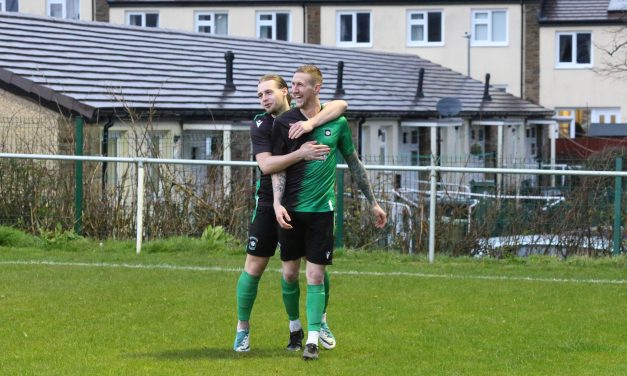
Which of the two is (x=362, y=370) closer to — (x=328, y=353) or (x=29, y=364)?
(x=328, y=353)

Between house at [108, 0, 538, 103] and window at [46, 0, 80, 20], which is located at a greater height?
window at [46, 0, 80, 20]

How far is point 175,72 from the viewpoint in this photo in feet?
98.5

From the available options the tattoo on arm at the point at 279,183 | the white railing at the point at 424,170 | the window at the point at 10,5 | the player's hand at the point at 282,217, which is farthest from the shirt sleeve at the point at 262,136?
the window at the point at 10,5

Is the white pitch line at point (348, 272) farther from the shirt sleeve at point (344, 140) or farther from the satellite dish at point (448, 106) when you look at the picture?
the satellite dish at point (448, 106)

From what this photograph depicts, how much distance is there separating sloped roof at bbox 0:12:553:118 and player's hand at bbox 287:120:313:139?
47.2 feet

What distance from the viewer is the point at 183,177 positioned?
19.2m

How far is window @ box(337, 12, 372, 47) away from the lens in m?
54.1

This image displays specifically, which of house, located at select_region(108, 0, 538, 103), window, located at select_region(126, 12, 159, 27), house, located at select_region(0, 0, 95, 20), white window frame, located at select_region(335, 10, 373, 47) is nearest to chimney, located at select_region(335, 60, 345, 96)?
house, located at select_region(108, 0, 538, 103)

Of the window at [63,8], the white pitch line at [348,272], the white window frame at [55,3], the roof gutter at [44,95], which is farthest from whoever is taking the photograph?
the white window frame at [55,3]

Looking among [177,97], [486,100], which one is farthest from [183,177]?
[486,100]

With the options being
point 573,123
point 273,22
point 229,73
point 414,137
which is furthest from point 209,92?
point 573,123

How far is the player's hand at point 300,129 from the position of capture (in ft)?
30.4

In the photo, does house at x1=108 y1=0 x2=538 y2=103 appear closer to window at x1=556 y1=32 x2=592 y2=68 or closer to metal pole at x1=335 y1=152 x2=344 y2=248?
window at x1=556 y1=32 x2=592 y2=68

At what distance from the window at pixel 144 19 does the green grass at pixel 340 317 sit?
126 ft
